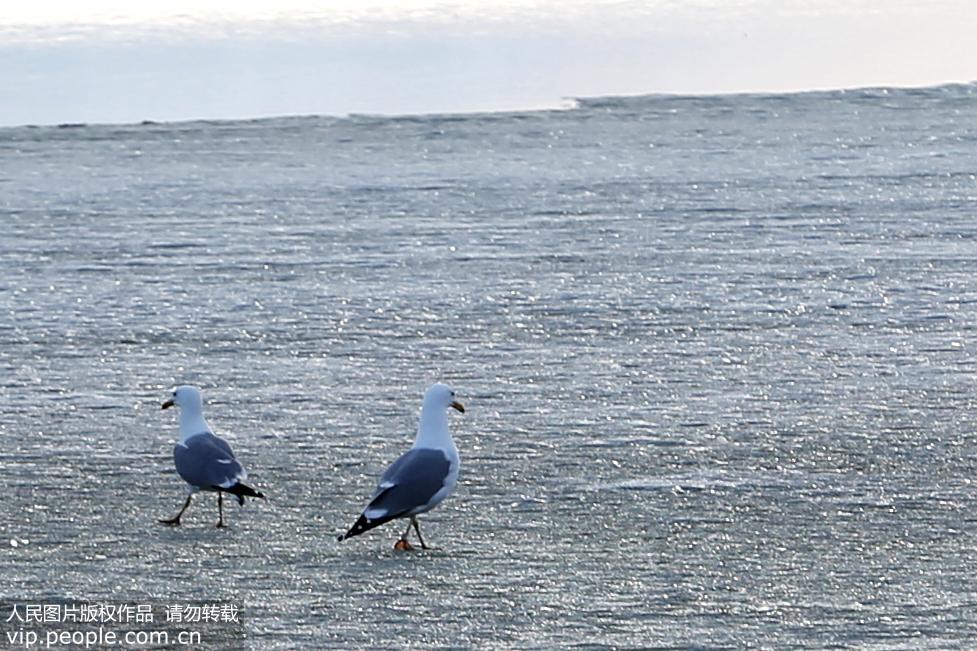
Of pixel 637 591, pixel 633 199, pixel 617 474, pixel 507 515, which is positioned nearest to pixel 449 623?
pixel 637 591

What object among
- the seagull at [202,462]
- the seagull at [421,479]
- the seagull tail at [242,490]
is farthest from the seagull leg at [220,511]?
the seagull at [421,479]

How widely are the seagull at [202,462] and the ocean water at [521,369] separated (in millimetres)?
155

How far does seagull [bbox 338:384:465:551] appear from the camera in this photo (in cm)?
608

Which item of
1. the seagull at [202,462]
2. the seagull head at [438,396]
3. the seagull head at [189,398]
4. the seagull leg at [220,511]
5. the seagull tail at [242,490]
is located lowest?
the seagull leg at [220,511]

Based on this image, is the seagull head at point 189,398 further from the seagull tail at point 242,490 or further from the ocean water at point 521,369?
the seagull tail at point 242,490

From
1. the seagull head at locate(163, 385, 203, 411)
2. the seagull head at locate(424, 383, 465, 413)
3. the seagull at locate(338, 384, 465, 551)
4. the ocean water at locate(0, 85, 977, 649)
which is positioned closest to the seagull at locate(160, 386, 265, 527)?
the seagull head at locate(163, 385, 203, 411)

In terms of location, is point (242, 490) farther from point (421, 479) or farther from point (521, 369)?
point (521, 369)

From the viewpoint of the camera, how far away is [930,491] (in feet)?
22.0

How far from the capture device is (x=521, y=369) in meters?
8.74

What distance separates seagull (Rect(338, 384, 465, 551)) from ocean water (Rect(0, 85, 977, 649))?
0.15 metres

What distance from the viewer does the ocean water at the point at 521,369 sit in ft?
18.8

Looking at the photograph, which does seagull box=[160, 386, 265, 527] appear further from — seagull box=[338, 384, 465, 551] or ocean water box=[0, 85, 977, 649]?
seagull box=[338, 384, 465, 551]

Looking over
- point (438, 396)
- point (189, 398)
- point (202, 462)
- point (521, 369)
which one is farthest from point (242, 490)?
point (521, 369)

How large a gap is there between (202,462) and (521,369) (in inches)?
101
